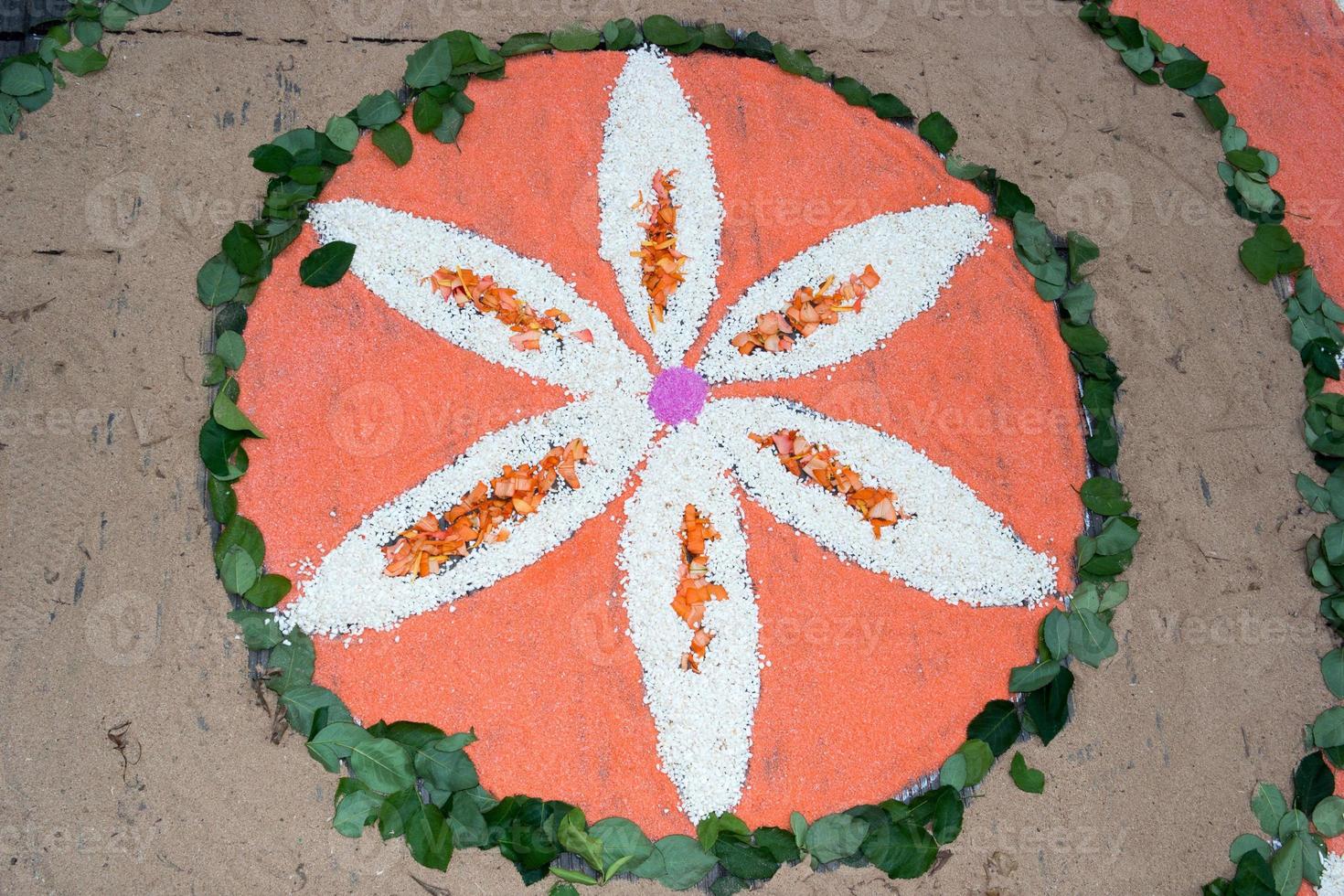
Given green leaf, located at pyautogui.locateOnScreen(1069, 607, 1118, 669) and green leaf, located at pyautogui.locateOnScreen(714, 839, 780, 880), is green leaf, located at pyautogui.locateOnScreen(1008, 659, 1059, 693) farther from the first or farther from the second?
green leaf, located at pyautogui.locateOnScreen(714, 839, 780, 880)

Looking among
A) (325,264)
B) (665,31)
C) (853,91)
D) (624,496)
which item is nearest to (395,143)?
(325,264)

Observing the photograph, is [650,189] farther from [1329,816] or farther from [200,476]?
[1329,816]

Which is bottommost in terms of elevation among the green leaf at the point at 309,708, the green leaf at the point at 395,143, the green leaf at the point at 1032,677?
the green leaf at the point at 309,708

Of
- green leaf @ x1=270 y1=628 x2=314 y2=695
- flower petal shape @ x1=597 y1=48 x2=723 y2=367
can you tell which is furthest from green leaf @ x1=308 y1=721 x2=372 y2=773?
flower petal shape @ x1=597 y1=48 x2=723 y2=367

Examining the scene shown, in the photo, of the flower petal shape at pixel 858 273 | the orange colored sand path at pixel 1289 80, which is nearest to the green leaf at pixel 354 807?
the flower petal shape at pixel 858 273

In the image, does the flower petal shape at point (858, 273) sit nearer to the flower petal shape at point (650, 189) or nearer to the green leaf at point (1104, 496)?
the flower petal shape at point (650, 189)

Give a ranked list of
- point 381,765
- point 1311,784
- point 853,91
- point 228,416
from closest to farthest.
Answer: point 381,765 → point 228,416 → point 1311,784 → point 853,91

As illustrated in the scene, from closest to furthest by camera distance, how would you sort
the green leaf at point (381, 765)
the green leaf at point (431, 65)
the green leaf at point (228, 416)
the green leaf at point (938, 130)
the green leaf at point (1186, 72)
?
the green leaf at point (381, 765) < the green leaf at point (228, 416) < the green leaf at point (431, 65) < the green leaf at point (938, 130) < the green leaf at point (1186, 72)
